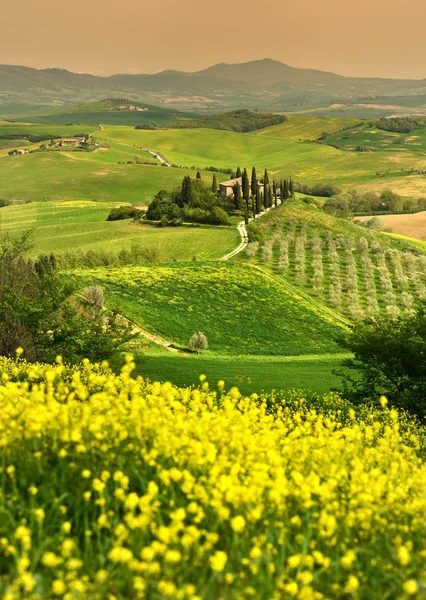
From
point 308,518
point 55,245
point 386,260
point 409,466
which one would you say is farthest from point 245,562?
point 55,245

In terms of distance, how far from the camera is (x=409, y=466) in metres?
12.0

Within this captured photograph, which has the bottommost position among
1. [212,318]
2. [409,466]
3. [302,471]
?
[212,318]

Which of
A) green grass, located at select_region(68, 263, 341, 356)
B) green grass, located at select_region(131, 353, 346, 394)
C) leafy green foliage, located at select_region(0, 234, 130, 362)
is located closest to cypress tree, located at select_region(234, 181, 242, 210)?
green grass, located at select_region(68, 263, 341, 356)

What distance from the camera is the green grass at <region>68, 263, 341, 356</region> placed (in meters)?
58.6

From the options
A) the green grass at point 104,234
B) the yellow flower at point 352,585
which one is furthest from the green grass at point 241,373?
the green grass at point 104,234

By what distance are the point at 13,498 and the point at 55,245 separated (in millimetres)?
111170

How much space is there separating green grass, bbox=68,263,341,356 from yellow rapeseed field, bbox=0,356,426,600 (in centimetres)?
4470

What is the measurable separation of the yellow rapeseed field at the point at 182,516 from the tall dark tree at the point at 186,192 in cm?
11435

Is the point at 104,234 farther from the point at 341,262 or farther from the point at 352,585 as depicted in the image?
Answer: the point at 352,585

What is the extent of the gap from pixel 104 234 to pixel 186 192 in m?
22.0

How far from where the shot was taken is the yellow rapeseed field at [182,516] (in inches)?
249

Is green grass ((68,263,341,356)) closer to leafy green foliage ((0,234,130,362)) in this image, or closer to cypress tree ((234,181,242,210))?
leafy green foliage ((0,234,130,362))

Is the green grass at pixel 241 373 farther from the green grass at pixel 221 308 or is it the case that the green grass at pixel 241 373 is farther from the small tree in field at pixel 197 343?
the green grass at pixel 221 308

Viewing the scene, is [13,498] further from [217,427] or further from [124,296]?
[124,296]
